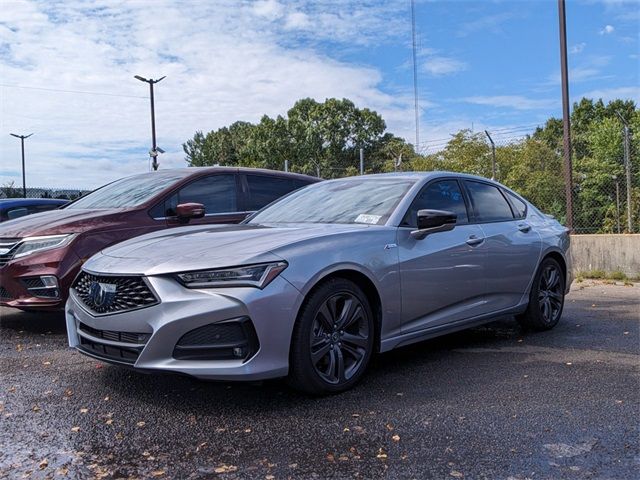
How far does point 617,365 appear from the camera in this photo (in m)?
4.41

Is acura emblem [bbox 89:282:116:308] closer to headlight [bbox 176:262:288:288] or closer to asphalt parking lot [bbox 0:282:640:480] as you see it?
headlight [bbox 176:262:288:288]

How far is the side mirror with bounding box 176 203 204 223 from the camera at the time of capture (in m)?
5.76

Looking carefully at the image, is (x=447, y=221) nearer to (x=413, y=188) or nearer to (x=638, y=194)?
(x=413, y=188)

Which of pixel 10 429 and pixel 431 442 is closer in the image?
pixel 431 442

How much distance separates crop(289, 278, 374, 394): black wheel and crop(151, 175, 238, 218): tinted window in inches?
113

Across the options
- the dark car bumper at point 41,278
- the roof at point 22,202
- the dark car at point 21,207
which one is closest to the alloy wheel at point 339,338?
the dark car bumper at point 41,278

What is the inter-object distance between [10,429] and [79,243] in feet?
8.00

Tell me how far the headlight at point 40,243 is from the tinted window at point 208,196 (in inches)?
34.4

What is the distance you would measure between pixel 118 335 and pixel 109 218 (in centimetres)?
247

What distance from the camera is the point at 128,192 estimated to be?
6.46m

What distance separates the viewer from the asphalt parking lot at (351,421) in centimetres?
275

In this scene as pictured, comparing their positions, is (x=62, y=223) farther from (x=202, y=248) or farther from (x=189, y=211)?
(x=202, y=248)

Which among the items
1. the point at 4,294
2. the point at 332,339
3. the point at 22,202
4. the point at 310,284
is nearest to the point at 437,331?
the point at 332,339

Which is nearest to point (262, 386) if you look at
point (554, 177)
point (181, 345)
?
point (181, 345)
